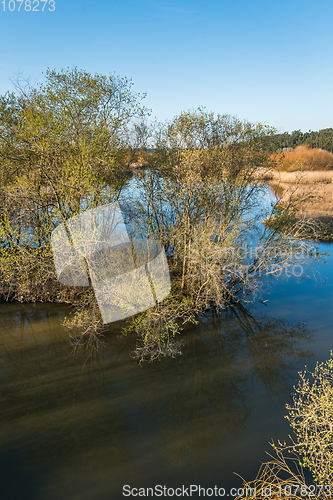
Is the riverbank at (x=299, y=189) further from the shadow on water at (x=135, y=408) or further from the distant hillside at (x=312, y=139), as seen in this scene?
the distant hillside at (x=312, y=139)

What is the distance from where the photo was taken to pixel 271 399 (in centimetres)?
878

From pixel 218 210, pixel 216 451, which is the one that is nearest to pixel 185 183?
pixel 218 210

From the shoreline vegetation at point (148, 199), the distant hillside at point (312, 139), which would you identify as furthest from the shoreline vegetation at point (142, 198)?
the distant hillside at point (312, 139)

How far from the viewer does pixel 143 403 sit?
8.62 metres

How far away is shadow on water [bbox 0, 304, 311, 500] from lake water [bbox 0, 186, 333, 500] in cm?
3

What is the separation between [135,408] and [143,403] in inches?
11.6

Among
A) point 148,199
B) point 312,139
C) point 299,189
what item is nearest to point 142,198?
point 148,199

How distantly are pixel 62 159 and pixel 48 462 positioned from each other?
10887mm

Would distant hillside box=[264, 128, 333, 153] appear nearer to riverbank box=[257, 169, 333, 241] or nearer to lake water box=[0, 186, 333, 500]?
riverbank box=[257, 169, 333, 241]

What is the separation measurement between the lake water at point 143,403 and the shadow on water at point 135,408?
0.03 m

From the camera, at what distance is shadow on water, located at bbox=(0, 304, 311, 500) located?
656 cm

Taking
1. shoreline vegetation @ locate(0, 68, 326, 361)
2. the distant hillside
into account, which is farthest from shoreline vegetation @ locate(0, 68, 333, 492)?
the distant hillside

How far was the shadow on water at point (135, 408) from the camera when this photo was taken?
21.5 feet

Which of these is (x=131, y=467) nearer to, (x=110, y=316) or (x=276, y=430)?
(x=276, y=430)
